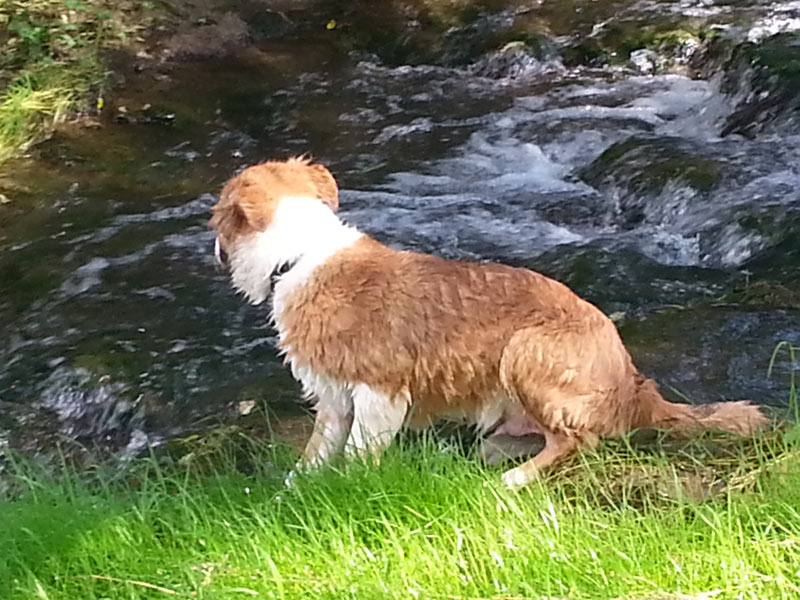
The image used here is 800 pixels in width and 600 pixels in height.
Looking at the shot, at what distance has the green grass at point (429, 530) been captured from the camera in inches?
111

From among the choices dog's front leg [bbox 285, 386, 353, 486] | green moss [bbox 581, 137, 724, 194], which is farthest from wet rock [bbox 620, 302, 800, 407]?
green moss [bbox 581, 137, 724, 194]

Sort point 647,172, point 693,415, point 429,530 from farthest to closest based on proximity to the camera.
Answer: point 647,172
point 693,415
point 429,530

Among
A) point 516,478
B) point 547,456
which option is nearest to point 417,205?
point 547,456

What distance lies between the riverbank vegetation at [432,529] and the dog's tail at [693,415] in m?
0.06

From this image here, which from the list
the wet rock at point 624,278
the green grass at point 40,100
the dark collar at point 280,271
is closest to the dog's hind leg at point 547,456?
the dark collar at point 280,271

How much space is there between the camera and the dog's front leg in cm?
394

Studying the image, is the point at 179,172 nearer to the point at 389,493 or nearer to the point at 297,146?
the point at 297,146

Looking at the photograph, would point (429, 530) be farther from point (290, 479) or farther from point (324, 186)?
point (324, 186)

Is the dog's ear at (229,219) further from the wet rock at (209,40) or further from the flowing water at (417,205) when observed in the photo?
the wet rock at (209,40)

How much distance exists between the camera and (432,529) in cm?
312

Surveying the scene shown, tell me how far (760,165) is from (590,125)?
6.14 ft

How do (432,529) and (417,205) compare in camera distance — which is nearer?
(432,529)

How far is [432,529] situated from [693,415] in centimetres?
117

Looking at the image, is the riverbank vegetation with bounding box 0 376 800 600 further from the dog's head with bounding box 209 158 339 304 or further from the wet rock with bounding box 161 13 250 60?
the wet rock with bounding box 161 13 250 60
